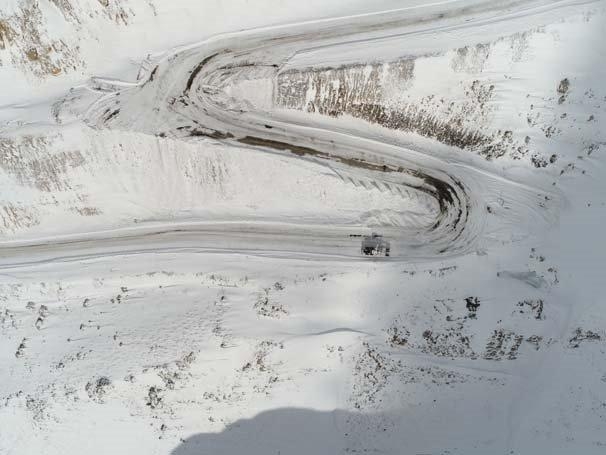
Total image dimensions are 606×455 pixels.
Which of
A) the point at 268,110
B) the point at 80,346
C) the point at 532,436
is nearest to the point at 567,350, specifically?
the point at 532,436

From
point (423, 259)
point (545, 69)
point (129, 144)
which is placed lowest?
point (423, 259)

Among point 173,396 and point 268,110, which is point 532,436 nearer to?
point 173,396

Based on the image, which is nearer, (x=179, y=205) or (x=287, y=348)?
(x=287, y=348)

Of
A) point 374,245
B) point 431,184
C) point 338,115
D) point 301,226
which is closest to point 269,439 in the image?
point 301,226

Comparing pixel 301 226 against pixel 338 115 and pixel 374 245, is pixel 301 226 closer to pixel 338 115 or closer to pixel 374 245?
pixel 374 245

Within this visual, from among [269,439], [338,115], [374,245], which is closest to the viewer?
[269,439]

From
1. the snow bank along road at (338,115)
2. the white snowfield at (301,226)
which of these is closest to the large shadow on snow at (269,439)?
the white snowfield at (301,226)

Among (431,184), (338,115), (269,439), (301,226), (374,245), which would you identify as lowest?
(269,439)
